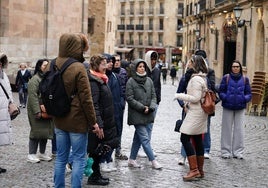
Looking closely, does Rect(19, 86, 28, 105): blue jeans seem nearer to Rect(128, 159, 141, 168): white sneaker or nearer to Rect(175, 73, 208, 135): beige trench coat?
Rect(128, 159, 141, 168): white sneaker

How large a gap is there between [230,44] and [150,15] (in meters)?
52.6

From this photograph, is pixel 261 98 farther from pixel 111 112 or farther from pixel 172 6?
pixel 172 6

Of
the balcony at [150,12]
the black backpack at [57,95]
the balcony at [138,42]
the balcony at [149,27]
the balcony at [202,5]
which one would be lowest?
the black backpack at [57,95]

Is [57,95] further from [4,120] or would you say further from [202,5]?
[202,5]

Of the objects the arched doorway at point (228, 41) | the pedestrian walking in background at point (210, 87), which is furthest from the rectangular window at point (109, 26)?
the pedestrian walking in background at point (210, 87)

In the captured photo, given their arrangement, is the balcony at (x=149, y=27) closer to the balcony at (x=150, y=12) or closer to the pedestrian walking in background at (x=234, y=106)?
the balcony at (x=150, y=12)

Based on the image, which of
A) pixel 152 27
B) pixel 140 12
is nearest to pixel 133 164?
pixel 152 27

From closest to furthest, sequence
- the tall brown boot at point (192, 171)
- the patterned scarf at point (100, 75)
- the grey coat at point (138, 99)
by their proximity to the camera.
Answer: the patterned scarf at point (100, 75), the tall brown boot at point (192, 171), the grey coat at point (138, 99)

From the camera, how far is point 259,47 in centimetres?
2477

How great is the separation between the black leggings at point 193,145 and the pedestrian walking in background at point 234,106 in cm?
188

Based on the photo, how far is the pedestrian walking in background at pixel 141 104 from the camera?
8789mm

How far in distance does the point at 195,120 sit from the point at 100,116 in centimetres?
162

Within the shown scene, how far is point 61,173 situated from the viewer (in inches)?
261

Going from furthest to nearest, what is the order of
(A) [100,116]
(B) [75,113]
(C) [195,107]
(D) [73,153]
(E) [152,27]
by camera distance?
(E) [152,27]
(C) [195,107]
(A) [100,116]
(D) [73,153]
(B) [75,113]
